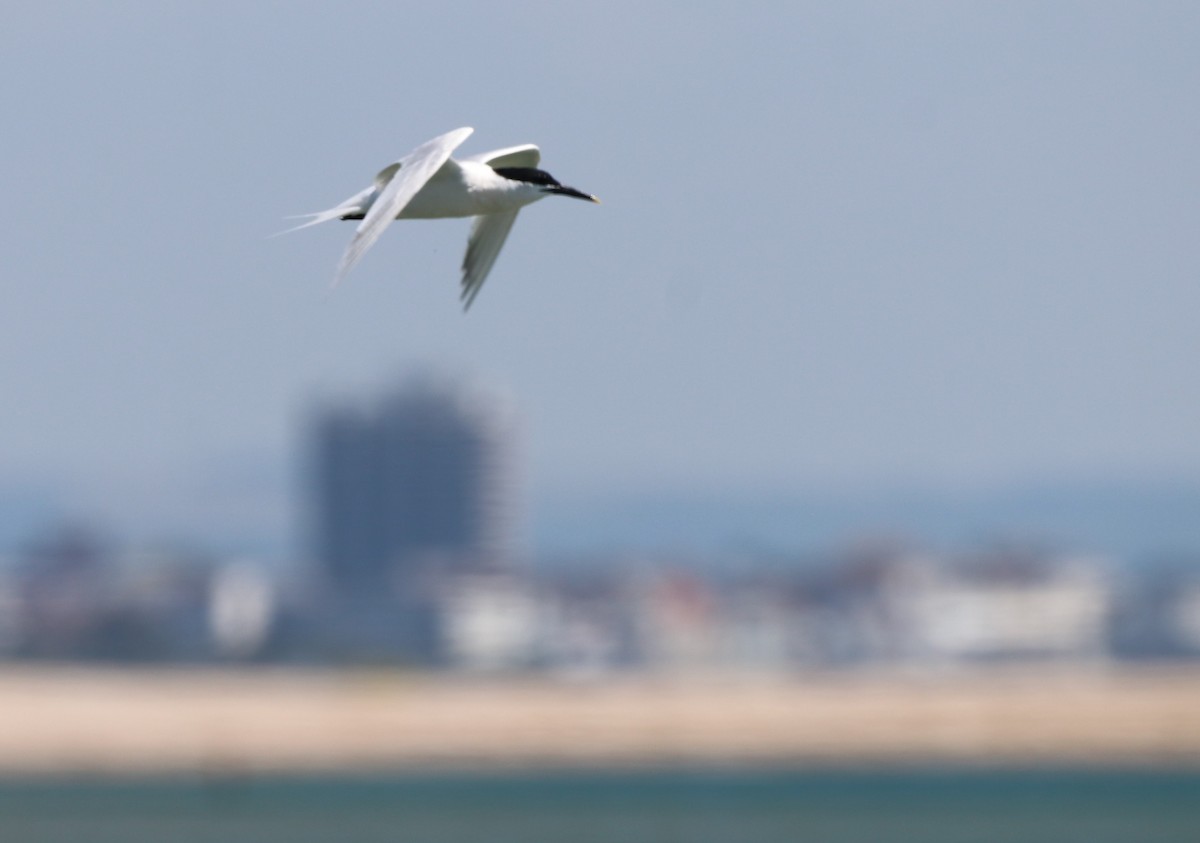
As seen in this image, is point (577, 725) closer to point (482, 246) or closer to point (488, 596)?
point (488, 596)

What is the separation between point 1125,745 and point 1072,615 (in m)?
31.6

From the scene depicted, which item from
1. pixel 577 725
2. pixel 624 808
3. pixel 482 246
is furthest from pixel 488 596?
pixel 482 246

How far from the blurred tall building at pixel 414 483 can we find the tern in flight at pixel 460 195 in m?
91.3

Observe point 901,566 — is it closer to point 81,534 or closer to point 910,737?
point 81,534

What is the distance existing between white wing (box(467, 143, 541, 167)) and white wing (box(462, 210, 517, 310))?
0.70ft

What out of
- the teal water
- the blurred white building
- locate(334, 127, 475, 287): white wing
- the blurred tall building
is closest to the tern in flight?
locate(334, 127, 475, 287): white wing

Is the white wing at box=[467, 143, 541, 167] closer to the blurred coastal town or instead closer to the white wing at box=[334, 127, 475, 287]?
the white wing at box=[334, 127, 475, 287]

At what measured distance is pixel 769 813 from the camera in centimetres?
4338

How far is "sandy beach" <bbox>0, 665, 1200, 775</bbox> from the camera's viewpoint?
50281mm

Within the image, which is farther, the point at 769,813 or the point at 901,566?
the point at 901,566

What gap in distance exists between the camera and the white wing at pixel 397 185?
7.33 metres


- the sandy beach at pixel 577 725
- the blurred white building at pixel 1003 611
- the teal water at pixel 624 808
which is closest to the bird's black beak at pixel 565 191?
Answer: the teal water at pixel 624 808

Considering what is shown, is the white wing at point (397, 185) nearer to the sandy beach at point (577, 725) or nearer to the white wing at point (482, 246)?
the white wing at point (482, 246)

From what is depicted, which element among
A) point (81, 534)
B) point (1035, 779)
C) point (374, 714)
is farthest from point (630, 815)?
point (81, 534)
